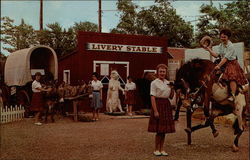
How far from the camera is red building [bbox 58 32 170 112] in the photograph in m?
16.9

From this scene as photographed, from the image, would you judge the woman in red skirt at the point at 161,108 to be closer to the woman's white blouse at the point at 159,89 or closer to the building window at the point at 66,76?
the woman's white blouse at the point at 159,89

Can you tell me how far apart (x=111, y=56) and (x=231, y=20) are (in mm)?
12685

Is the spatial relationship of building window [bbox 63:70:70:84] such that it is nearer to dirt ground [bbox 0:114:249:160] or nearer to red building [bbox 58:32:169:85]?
red building [bbox 58:32:169:85]

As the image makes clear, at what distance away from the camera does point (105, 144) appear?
775cm

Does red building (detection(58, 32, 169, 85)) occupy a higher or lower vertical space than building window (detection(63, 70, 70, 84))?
higher

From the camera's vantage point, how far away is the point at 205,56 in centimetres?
1409

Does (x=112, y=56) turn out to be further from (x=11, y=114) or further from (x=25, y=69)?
(x=11, y=114)

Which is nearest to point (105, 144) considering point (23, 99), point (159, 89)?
point (159, 89)

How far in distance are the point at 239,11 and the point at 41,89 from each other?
1909 centimetres

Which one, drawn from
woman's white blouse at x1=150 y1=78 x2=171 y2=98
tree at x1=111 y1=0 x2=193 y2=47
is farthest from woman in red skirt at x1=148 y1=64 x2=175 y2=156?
tree at x1=111 y1=0 x2=193 y2=47

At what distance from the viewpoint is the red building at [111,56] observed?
55.4 ft

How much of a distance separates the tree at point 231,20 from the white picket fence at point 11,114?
16.1 m

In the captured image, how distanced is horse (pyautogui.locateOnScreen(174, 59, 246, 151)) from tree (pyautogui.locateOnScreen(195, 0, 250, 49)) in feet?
58.8

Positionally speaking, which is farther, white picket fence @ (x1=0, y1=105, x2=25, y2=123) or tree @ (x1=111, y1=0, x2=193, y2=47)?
tree @ (x1=111, y1=0, x2=193, y2=47)
